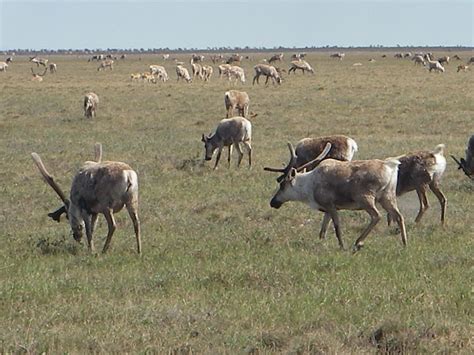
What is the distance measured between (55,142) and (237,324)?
15246mm

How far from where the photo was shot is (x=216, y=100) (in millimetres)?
33875

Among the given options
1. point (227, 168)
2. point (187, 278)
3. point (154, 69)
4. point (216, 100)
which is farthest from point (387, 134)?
point (154, 69)

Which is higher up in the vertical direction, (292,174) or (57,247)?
(292,174)

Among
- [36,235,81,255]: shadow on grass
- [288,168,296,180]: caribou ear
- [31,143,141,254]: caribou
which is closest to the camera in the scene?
[31,143,141,254]: caribou

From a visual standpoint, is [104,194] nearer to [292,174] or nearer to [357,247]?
[292,174]

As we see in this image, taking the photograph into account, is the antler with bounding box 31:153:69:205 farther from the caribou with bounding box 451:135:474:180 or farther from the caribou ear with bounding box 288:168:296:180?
the caribou with bounding box 451:135:474:180

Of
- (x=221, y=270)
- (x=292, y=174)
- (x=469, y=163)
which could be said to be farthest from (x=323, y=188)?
(x=469, y=163)

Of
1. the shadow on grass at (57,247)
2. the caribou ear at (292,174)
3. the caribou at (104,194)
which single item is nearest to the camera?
the caribou at (104,194)

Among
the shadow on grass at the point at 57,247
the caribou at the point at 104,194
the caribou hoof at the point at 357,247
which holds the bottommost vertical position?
the shadow on grass at the point at 57,247

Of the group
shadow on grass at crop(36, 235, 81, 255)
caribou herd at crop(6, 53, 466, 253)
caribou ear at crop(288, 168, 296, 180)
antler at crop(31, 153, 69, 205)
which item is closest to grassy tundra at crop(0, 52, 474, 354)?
shadow on grass at crop(36, 235, 81, 255)

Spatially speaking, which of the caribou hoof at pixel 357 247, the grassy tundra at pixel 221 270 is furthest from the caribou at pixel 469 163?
the caribou hoof at pixel 357 247

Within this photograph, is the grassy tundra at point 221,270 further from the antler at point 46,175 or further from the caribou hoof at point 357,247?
the antler at point 46,175

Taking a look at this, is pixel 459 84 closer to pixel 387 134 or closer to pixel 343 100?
pixel 343 100

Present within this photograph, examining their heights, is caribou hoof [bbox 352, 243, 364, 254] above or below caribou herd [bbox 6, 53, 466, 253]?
below
